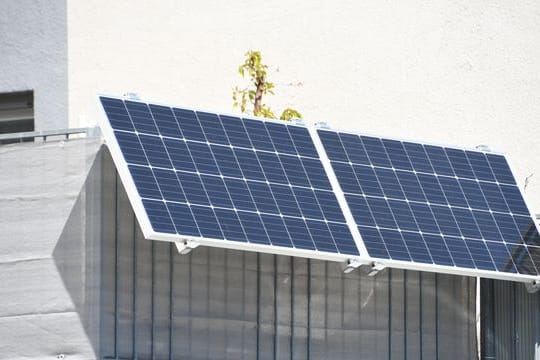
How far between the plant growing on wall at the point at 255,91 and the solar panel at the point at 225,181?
245 inches

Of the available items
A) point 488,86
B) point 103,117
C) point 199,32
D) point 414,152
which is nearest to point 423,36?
point 488,86

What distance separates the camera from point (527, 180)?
114 ft

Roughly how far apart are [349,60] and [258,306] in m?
10.8

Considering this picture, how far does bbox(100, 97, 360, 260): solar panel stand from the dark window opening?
36.7 feet

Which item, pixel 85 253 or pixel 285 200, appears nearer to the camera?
pixel 85 253

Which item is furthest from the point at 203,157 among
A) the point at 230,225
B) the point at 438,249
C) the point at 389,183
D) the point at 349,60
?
the point at 349,60

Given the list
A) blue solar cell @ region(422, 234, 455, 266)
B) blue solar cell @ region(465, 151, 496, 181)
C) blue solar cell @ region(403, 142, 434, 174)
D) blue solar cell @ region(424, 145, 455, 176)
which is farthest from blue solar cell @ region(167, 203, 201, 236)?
blue solar cell @ region(465, 151, 496, 181)

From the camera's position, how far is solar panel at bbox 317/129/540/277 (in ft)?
84.2

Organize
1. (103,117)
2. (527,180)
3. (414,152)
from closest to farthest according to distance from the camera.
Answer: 1. (103,117)
2. (414,152)
3. (527,180)

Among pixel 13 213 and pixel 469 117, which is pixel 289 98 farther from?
pixel 13 213

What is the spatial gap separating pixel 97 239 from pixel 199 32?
39.6 ft

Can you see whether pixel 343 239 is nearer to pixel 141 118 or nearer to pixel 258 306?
pixel 258 306

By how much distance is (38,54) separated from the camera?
117 ft

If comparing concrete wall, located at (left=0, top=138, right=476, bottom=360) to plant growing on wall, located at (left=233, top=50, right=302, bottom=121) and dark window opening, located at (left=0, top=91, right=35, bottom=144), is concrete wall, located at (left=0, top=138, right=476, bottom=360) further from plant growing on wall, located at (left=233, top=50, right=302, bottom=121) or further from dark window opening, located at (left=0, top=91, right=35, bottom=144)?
dark window opening, located at (left=0, top=91, right=35, bottom=144)
